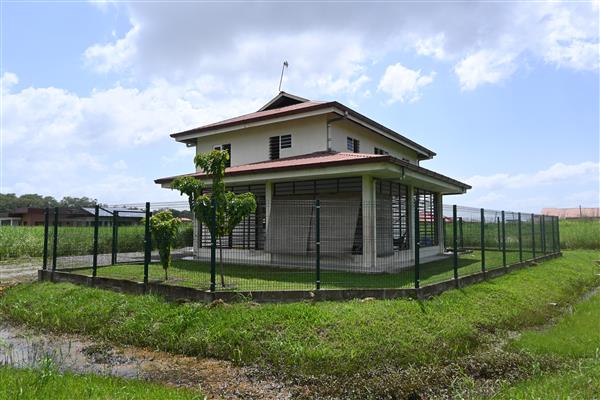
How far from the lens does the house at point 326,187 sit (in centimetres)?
1268

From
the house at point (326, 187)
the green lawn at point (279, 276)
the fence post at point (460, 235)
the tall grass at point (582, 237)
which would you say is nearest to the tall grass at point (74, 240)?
the green lawn at point (279, 276)

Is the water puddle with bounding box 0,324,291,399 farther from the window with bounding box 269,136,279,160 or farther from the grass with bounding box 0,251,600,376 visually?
the window with bounding box 269,136,279,160

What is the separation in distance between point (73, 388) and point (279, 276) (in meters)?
6.35

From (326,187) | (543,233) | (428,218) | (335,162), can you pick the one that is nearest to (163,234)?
(335,162)

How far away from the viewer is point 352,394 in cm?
564

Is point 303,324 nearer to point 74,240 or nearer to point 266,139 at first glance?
point 74,240

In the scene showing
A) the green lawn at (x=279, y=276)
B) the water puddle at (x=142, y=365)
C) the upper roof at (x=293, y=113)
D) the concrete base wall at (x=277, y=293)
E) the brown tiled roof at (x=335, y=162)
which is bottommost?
the water puddle at (x=142, y=365)

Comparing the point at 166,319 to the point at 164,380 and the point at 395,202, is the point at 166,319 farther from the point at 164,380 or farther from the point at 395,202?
the point at 395,202

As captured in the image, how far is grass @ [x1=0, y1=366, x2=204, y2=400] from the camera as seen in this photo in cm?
493

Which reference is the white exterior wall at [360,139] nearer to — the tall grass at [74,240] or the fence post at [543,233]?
the tall grass at [74,240]

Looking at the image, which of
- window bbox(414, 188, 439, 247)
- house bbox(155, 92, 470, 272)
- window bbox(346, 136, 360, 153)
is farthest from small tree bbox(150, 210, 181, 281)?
window bbox(414, 188, 439, 247)

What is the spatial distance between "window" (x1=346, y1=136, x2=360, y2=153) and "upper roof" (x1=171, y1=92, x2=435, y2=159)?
0.79 meters

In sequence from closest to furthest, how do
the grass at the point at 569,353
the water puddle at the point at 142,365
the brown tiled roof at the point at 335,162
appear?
the grass at the point at 569,353 < the water puddle at the point at 142,365 < the brown tiled roof at the point at 335,162

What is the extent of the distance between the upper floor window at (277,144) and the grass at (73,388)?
1285 cm
